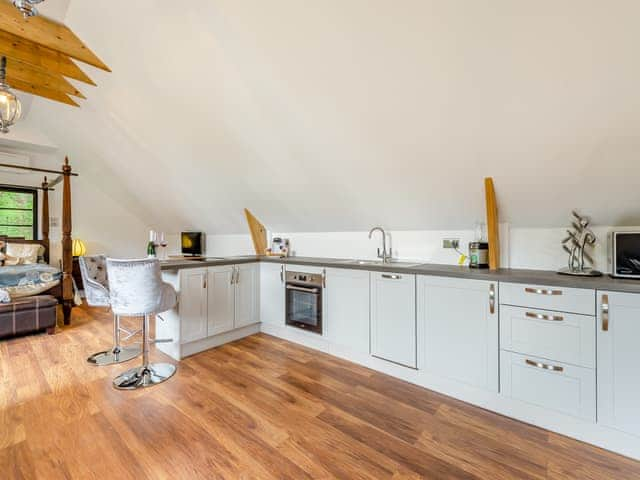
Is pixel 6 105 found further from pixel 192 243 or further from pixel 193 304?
pixel 192 243

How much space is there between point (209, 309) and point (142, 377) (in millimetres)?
843

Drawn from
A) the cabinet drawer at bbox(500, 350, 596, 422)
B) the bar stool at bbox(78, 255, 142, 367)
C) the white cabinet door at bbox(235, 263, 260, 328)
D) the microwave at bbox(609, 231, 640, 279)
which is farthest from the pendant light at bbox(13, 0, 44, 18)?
the microwave at bbox(609, 231, 640, 279)

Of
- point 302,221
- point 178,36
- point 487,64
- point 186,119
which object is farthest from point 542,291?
point 186,119

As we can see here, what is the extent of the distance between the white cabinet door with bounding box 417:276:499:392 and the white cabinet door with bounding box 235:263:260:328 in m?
2.02

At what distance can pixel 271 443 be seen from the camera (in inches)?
66.6

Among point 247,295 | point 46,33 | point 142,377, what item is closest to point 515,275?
point 247,295

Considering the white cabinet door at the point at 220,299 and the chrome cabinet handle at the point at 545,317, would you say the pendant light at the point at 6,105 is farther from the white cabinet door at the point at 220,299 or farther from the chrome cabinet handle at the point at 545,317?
the chrome cabinet handle at the point at 545,317

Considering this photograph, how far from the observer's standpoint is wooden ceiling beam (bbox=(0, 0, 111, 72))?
8.37ft

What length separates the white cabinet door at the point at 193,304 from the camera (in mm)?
2859

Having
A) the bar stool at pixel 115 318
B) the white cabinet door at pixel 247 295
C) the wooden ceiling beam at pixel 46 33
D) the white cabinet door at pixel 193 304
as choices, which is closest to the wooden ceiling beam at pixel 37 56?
the wooden ceiling beam at pixel 46 33

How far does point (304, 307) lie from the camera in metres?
3.26

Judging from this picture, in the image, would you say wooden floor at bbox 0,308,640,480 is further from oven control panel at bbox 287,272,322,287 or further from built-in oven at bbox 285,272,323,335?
oven control panel at bbox 287,272,322,287

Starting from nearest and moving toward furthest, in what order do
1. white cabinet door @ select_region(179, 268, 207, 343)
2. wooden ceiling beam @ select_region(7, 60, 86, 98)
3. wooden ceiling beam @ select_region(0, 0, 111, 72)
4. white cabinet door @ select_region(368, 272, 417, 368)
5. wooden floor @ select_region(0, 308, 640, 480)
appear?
wooden floor @ select_region(0, 308, 640, 480), white cabinet door @ select_region(368, 272, 417, 368), wooden ceiling beam @ select_region(0, 0, 111, 72), white cabinet door @ select_region(179, 268, 207, 343), wooden ceiling beam @ select_region(7, 60, 86, 98)

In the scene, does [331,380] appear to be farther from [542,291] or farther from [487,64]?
[487,64]
